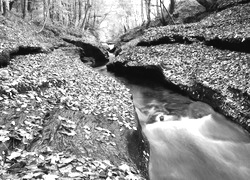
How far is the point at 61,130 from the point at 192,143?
4660 mm

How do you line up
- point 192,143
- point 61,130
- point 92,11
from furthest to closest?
point 92,11
point 192,143
point 61,130

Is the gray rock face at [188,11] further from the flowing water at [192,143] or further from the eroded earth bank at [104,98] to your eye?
the flowing water at [192,143]

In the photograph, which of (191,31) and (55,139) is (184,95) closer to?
(191,31)

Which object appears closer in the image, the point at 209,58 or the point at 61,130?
the point at 61,130

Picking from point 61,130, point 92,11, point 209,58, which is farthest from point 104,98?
point 92,11

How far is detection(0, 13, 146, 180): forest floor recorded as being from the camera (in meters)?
2.99

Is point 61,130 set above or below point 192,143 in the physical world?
above

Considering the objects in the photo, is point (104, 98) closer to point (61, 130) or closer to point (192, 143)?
point (61, 130)

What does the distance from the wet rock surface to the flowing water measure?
0.59m

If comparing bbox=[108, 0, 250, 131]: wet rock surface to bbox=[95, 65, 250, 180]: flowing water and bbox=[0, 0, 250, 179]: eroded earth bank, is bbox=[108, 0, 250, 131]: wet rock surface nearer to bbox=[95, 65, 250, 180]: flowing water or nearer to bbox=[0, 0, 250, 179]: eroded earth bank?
bbox=[0, 0, 250, 179]: eroded earth bank

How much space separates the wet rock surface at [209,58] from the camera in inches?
301

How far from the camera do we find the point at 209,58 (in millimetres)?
10531

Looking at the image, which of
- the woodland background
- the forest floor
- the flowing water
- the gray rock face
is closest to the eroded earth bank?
the forest floor

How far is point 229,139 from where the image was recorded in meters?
6.89
